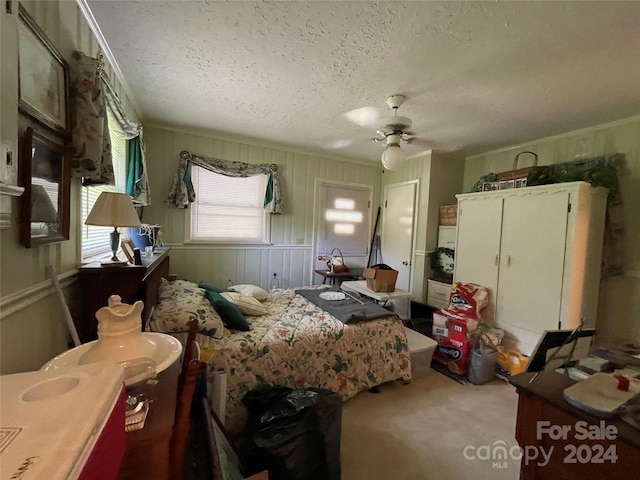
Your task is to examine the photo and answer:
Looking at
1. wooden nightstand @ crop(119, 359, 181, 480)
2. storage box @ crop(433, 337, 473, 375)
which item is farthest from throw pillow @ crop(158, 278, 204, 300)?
storage box @ crop(433, 337, 473, 375)

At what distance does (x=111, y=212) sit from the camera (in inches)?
53.7

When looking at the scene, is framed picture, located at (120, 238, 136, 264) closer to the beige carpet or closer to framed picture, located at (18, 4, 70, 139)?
framed picture, located at (18, 4, 70, 139)

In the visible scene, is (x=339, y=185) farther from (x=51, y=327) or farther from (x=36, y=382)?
(x=36, y=382)

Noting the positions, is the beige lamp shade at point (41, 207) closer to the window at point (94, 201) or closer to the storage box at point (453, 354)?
the window at point (94, 201)

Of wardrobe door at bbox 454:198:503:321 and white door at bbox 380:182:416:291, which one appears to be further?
white door at bbox 380:182:416:291

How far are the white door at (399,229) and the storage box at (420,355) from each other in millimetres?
1549

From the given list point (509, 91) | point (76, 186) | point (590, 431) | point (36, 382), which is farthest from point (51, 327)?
point (509, 91)

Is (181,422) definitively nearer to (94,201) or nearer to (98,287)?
(98,287)

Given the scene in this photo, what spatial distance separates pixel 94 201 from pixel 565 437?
2.59 m

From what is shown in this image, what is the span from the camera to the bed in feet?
5.72

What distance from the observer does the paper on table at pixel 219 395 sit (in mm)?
1592

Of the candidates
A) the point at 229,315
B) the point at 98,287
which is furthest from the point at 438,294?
the point at 98,287

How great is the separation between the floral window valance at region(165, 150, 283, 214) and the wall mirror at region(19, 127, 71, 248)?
2.07 m

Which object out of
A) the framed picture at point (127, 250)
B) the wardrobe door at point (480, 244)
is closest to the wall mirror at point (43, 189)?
the framed picture at point (127, 250)
